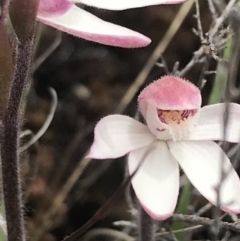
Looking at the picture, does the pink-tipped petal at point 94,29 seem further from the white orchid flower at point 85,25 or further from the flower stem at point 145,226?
the flower stem at point 145,226

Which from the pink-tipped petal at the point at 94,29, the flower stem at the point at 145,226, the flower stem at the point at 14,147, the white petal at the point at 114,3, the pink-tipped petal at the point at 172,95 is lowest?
the flower stem at the point at 145,226

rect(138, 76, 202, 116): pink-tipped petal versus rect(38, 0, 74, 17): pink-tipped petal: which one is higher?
rect(38, 0, 74, 17): pink-tipped petal

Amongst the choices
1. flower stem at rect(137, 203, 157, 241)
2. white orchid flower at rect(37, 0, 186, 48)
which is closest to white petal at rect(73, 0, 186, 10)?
white orchid flower at rect(37, 0, 186, 48)

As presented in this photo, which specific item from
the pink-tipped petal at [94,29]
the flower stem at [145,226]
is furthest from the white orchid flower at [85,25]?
the flower stem at [145,226]

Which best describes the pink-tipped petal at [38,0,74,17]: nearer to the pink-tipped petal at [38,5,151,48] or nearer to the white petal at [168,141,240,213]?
the pink-tipped petal at [38,5,151,48]

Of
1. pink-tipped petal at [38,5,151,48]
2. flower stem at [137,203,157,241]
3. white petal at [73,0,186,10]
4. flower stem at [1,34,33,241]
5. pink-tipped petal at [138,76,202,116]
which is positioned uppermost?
white petal at [73,0,186,10]

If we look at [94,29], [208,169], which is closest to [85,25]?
[94,29]
